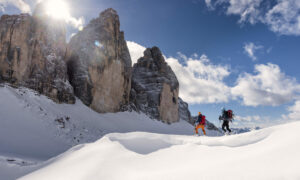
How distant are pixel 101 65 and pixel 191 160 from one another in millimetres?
28151

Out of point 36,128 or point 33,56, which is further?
point 33,56

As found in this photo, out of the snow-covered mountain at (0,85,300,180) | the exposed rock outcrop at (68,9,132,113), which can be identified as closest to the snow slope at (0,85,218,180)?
the snow-covered mountain at (0,85,300,180)

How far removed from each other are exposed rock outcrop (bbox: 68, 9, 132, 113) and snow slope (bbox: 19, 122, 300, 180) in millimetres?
22769

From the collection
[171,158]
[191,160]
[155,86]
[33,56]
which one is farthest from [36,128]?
[155,86]

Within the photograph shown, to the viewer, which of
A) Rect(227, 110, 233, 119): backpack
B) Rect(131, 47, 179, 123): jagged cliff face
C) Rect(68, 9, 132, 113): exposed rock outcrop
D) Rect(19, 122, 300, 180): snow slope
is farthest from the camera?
Rect(131, 47, 179, 123): jagged cliff face

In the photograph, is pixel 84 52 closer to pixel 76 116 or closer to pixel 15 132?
pixel 76 116

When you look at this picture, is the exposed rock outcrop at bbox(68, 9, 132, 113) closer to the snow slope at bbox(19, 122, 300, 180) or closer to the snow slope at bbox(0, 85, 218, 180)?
the snow slope at bbox(0, 85, 218, 180)

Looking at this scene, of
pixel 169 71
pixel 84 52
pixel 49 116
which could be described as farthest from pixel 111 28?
pixel 169 71

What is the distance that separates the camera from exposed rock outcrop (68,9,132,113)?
27.0 m

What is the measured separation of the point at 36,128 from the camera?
14.1 metres

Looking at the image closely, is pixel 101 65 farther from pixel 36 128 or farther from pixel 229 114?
pixel 229 114

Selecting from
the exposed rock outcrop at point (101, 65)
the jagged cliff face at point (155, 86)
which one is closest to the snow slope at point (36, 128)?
the exposed rock outcrop at point (101, 65)

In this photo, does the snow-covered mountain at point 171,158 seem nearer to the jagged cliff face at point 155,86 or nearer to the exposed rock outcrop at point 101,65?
the exposed rock outcrop at point 101,65

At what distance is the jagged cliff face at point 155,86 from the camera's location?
45037mm
